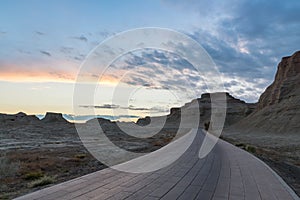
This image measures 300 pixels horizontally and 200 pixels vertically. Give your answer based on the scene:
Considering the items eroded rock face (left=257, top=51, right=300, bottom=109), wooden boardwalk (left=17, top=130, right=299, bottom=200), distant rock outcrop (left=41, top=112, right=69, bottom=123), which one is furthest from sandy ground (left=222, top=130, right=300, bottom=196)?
distant rock outcrop (left=41, top=112, right=69, bottom=123)

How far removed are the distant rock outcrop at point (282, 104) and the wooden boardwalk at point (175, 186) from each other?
2503 inches

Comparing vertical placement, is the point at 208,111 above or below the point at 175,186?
above

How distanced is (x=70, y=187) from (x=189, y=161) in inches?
194

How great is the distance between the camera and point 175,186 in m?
6.02

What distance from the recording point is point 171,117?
178 meters

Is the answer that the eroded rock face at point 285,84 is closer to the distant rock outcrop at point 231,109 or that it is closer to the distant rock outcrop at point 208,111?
the distant rock outcrop at point 231,109

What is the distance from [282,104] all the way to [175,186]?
8034 centimetres

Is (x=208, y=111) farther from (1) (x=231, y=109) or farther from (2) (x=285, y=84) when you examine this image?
(2) (x=285, y=84)

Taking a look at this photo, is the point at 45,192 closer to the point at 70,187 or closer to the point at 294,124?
the point at 70,187

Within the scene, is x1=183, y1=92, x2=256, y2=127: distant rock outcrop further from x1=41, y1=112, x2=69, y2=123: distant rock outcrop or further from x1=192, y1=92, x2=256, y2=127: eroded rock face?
x1=41, y1=112, x2=69, y2=123: distant rock outcrop

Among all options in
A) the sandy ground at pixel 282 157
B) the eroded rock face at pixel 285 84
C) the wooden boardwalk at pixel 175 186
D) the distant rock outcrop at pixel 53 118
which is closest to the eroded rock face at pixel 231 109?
the eroded rock face at pixel 285 84

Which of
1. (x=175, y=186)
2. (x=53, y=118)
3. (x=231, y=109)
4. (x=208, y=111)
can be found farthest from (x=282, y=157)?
(x=208, y=111)

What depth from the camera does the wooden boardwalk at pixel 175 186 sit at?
17.5ft

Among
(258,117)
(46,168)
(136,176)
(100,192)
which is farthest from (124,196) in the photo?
(258,117)
